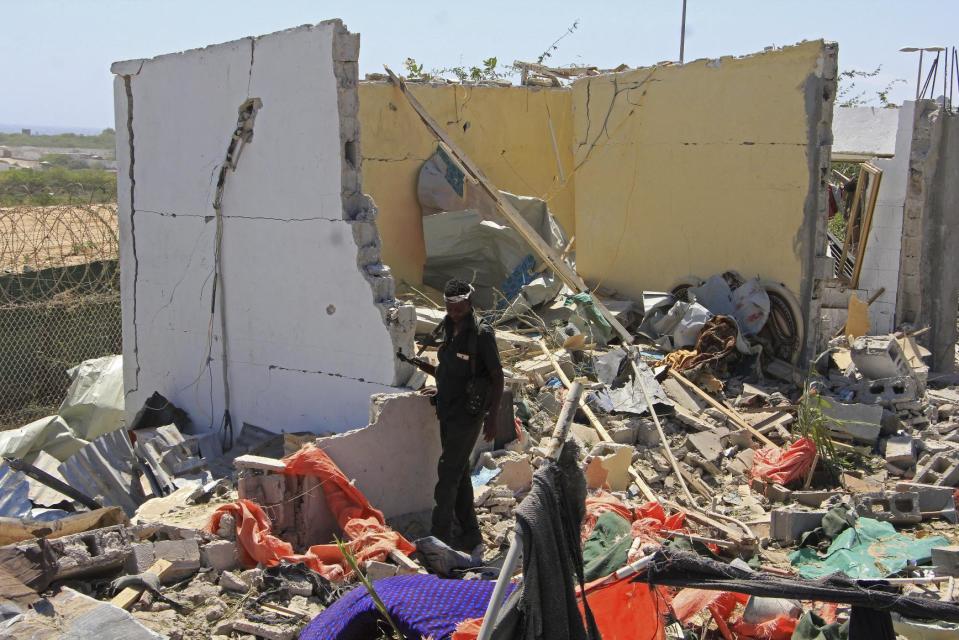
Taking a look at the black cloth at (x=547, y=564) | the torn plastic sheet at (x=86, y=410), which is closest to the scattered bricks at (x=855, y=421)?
the black cloth at (x=547, y=564)

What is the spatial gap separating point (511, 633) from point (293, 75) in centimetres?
528

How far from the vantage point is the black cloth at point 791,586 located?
255cm

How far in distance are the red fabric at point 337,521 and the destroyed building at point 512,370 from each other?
21 millimetres

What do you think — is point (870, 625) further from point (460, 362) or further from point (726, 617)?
point (460, 362)

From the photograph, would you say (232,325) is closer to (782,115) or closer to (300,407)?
(300,407)

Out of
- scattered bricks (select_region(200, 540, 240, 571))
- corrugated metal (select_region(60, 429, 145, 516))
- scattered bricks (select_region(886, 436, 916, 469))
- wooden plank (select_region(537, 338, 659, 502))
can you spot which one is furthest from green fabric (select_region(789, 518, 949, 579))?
corrugated metal (select_region(60, 429, 145, 516))

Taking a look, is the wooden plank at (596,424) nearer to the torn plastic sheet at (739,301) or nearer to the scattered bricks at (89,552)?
the torn plastic sheet at (739,301)

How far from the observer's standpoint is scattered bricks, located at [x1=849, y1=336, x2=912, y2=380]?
9.01m

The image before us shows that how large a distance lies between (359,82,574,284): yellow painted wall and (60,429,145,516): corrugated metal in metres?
4.79

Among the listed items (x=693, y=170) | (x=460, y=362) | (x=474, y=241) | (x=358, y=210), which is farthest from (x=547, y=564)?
(x=474, y=241)

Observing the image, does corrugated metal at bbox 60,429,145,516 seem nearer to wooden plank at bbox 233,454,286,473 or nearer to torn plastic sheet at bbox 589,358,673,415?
wooden plank at bbox 233,454,286,473

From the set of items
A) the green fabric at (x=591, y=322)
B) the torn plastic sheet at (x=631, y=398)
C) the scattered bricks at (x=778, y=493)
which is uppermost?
the green fabric at (x=591, y=322)

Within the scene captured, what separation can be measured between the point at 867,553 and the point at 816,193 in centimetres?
471

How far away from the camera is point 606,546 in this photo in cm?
489
